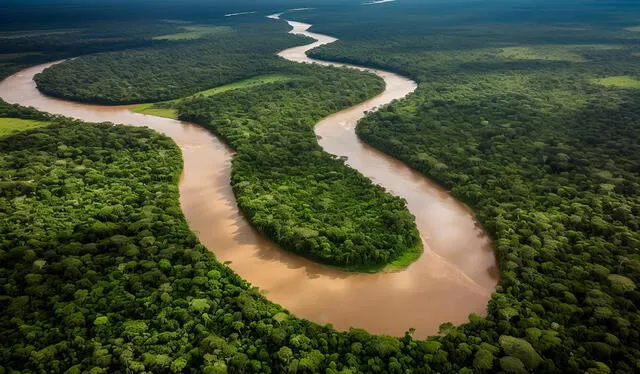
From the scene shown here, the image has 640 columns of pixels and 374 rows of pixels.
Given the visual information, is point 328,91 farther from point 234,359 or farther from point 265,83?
point 234,359

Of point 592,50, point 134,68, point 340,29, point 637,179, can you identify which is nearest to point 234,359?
point 637,179

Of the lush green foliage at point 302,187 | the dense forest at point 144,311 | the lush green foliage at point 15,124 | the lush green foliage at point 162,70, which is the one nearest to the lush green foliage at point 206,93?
the lush green foliage at point 162,70

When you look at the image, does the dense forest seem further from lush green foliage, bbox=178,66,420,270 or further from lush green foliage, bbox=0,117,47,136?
lush green foliage, bbox=0,117,47,136

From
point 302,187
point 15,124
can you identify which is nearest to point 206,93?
point 15,124

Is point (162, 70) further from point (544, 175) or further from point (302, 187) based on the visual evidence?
point (544, 175)

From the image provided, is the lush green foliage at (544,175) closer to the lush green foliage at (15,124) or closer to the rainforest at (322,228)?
the rainforest at (322,228)

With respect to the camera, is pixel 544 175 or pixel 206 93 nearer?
pixel 544 175
